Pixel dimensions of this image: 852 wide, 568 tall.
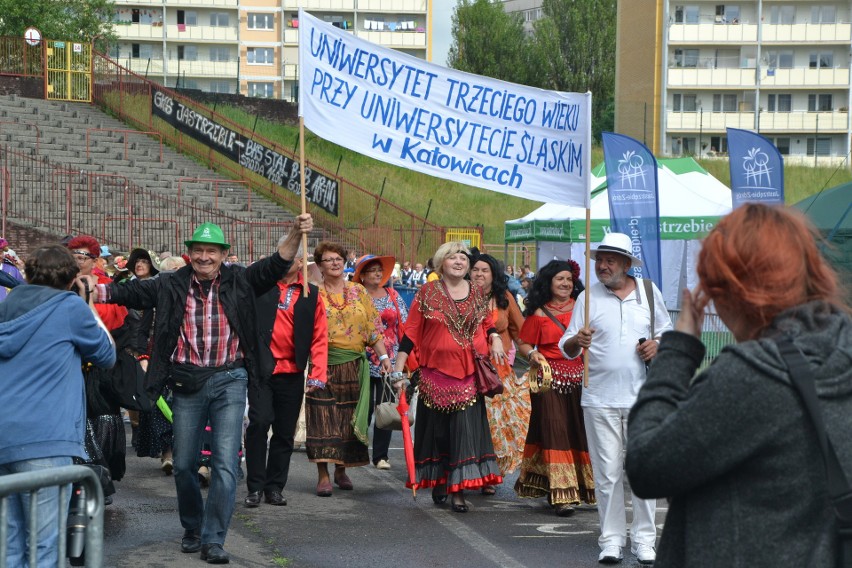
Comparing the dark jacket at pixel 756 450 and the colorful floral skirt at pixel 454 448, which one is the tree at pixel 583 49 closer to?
the colorful floral skirt at pixel 454 448

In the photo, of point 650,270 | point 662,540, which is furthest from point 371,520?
point 650,270

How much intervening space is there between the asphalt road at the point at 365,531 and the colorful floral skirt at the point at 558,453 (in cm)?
18

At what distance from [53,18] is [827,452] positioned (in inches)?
2237

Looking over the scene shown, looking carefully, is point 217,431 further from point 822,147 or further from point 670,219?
point 822,147

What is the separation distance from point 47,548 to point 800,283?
136 inches

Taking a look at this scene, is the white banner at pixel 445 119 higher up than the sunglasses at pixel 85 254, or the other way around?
the white banner at pixel 445 119

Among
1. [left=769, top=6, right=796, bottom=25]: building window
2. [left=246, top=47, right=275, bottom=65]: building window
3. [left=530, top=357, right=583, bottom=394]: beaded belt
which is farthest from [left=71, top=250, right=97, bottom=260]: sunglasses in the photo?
[left=246, top=47, right=275, bottom=65]: building window

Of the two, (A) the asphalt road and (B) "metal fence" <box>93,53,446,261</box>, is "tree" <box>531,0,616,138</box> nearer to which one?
(B) "metal fence" <box>93,53,446,261</box>

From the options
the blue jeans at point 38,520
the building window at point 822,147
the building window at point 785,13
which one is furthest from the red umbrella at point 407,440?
the building window at point 785,13

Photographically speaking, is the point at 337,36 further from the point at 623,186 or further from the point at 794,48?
the point at 794,48

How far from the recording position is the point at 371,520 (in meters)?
8.48

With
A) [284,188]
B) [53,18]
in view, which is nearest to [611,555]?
[284,188]

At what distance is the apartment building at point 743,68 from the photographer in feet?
221

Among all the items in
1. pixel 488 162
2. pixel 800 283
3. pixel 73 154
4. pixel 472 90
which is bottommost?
pixel 800 283
